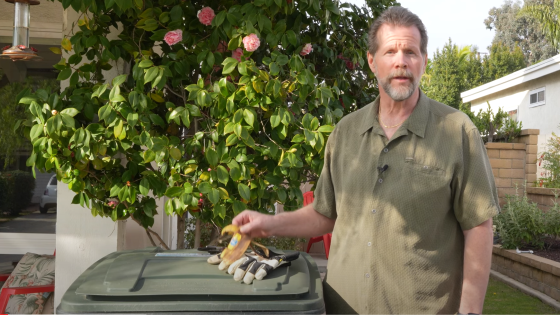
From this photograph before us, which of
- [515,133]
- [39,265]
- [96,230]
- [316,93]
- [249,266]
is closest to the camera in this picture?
[249,266]

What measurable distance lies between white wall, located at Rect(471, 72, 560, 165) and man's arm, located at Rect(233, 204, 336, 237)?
1355 cm

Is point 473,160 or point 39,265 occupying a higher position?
point 473,160

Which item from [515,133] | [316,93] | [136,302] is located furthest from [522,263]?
[136,302]

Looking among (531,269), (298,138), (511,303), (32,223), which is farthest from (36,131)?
(531,269)

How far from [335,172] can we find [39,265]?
3099 millimetres

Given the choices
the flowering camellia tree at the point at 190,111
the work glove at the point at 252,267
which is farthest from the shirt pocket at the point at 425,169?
the flowering camellia tree at the point at 190,111

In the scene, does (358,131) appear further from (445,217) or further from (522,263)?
(522,263)

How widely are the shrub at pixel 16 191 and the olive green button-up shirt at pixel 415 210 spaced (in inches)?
158

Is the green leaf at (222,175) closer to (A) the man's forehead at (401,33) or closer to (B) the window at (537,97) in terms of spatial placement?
(A) the man's forehead at (401,33)

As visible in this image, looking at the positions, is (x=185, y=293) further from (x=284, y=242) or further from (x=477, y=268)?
(x=284, y=242)

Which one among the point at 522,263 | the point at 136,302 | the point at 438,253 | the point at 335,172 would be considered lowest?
the point at 522,263

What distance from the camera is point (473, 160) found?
1922mm

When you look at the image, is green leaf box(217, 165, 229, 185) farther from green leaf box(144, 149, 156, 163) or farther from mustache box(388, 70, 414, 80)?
mustache box(388, 70, 414, 80)

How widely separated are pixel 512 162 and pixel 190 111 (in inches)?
332
